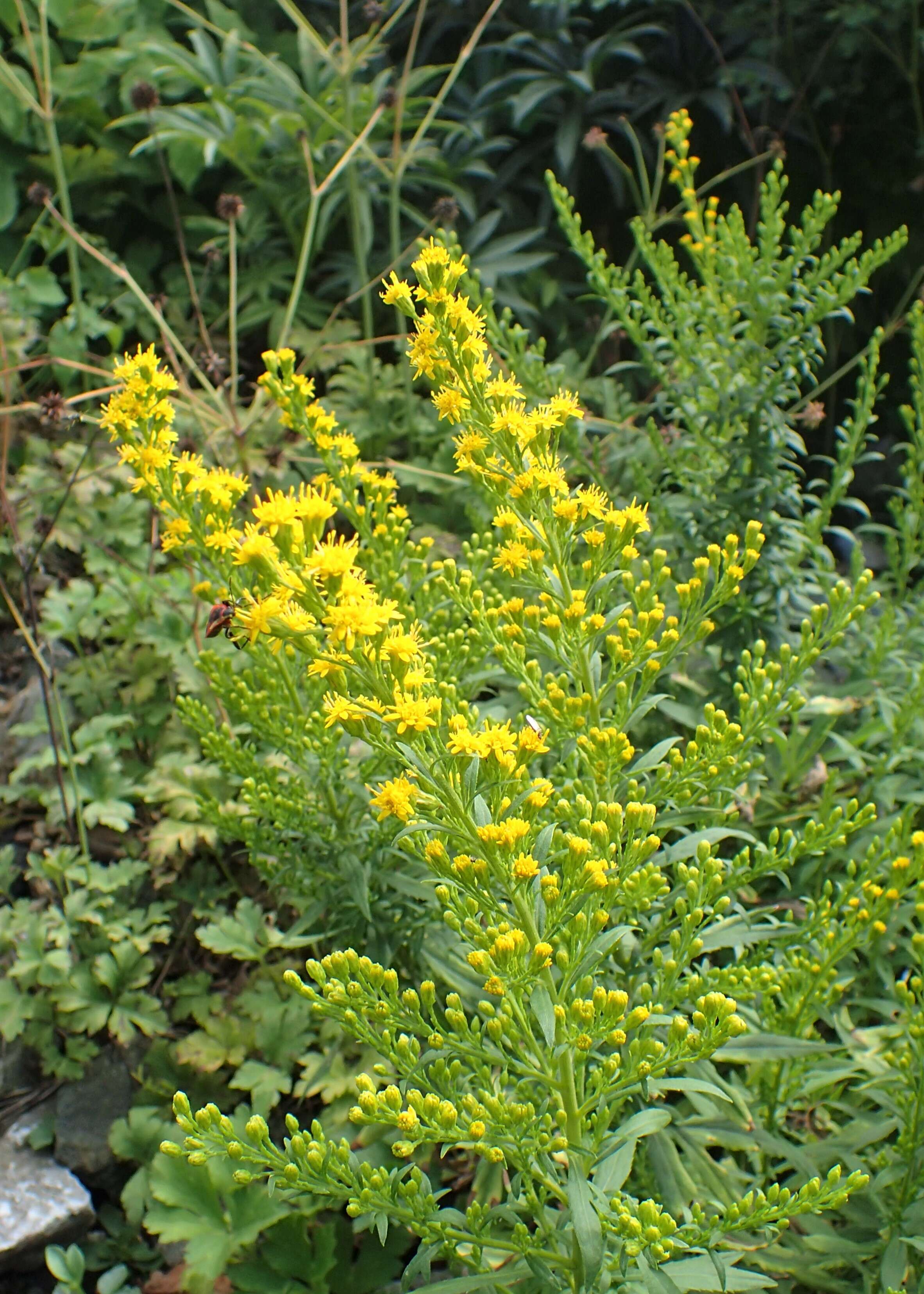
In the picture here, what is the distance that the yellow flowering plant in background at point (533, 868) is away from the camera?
4.52 feet

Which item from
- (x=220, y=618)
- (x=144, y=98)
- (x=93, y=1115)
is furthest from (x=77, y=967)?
(x=144, y=98)

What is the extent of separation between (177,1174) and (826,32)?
18.0 feet

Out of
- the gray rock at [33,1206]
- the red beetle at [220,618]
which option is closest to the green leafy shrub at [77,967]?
the gray rock at [33,1206]

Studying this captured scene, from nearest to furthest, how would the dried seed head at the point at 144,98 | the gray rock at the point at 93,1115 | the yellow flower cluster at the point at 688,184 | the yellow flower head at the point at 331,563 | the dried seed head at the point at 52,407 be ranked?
the yellow flower head at the point at 331,563
the gray rock at the point at 93,1115
the yellow flower cluster at the point at 688,184
the dried seed head at the point at 52,407
the dried seed head at the point at 144,98

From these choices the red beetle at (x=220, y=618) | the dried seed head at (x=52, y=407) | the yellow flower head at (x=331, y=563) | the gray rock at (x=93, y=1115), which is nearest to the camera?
the yellow flower head at (x=331, y=563)

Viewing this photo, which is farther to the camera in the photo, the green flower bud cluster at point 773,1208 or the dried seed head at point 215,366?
the dried seed head at point 215,366

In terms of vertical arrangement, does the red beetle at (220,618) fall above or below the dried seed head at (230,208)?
below

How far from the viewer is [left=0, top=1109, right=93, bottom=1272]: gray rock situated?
2.40 m

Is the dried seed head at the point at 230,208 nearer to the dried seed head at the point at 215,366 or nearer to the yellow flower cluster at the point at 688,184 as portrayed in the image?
the dried seed head at the point at 215,366

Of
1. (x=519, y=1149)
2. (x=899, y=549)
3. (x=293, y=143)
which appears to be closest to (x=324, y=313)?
(x=293, y=143)

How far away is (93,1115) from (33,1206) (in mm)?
246

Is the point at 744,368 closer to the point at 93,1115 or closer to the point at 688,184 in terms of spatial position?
the point at 688,184

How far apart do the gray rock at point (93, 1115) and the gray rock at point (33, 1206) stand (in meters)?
0.04

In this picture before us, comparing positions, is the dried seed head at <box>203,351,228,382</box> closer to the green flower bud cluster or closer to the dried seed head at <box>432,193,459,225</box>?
the dried seed head at <box>432,193,459,225</box>
